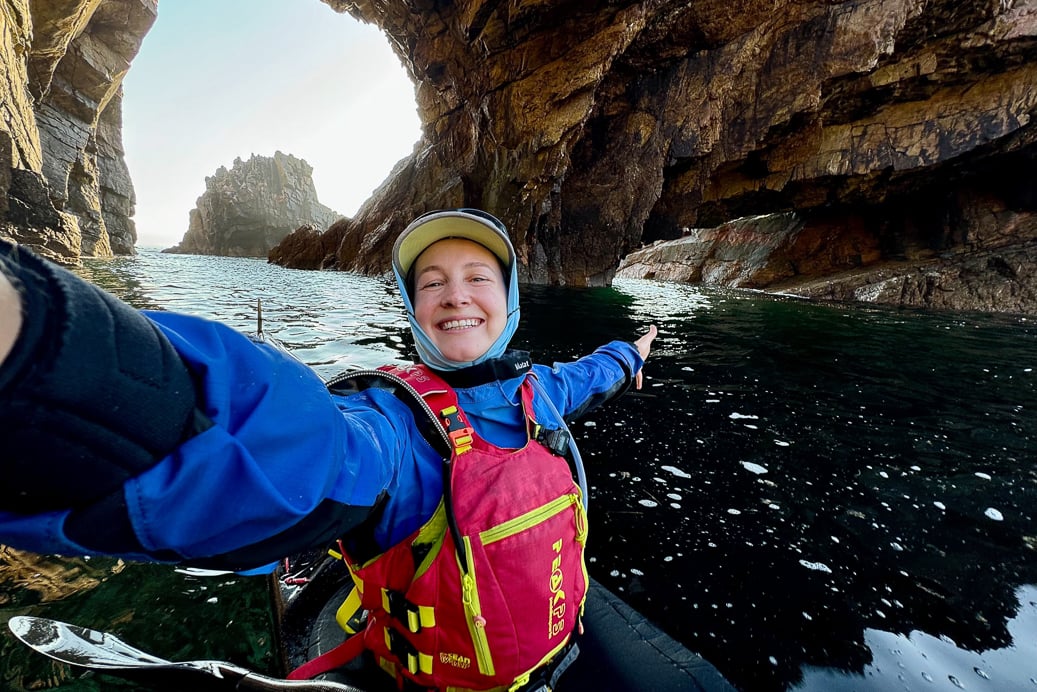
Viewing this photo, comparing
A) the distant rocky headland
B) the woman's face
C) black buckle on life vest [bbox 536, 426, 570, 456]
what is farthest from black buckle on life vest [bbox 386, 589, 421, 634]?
the distant rocky headland

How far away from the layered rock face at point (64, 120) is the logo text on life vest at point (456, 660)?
1834cm

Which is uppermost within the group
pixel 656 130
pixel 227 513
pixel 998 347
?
pixel 656 130

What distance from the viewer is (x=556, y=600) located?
4.66 feet

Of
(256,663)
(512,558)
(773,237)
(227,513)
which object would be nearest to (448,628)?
(512,558)

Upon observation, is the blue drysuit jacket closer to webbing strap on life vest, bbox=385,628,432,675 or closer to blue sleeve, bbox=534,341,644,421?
webbing strap on life vest, bbox=385,628,432,675

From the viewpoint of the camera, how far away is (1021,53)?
14281 mm

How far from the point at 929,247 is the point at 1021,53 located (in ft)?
27.1

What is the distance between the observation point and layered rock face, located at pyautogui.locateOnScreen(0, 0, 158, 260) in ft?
40.9

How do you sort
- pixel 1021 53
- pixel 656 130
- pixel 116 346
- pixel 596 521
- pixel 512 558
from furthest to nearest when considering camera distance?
1. pixel 656 130
2. pixel 1021 53
3. pixel 596 521
4. pixel 512 558
5. pixel 116 346

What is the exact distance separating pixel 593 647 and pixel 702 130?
20.0m

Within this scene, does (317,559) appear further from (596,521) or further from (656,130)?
(656,130)

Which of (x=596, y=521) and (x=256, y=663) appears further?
(x=596, y=521)

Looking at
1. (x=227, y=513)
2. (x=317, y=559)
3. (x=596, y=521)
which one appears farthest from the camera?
(x=596, y=521)

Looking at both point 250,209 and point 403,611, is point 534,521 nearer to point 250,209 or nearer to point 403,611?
point 403,611
